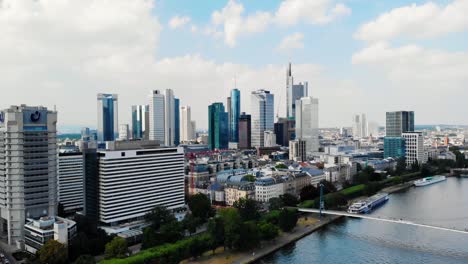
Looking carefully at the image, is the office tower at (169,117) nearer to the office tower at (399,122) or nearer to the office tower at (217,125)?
the office tower at (217,125)

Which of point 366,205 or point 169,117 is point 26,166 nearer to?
point 366,205

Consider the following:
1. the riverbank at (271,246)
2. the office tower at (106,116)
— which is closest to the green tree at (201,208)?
the riverbank at (271,246)

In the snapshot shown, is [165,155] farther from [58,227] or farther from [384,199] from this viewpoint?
[384,199]

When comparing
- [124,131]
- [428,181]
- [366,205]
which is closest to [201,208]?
[366,205]

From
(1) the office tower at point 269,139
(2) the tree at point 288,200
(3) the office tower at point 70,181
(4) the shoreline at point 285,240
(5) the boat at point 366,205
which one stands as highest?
(1) the office tower at point 269,139

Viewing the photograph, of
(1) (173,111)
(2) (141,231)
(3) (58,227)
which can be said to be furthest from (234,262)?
(1) (173,111)

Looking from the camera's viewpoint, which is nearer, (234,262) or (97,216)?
(234,262)

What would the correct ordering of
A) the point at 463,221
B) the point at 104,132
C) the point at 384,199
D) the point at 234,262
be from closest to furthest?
the point at 234,262
the point at 463,221
the point at 384,199
the point at 104,132
